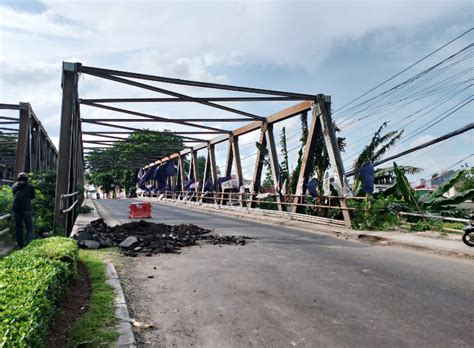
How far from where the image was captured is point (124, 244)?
8.37 m

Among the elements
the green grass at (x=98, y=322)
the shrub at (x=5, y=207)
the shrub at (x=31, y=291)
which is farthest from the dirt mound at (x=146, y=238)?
the shrub at (x=31, y=291)

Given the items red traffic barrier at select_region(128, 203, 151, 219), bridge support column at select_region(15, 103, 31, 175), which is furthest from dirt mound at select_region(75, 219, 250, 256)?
red traffic barrier at select_region(128, 203, 151, 219)

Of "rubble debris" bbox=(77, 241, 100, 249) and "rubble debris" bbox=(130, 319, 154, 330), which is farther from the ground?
"rubble debris" bbox=(77, 241, 100, 249)

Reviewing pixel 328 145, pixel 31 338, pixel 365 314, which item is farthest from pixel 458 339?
pixel 328 145

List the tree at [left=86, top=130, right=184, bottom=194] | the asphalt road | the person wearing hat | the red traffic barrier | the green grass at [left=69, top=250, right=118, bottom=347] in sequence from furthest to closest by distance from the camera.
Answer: the tree at [left=86, top=130, right=184, bottom=194]
the red traffic barrier
the person wearing hat
the asphalt road
the green grass at [left=69, top=250, right=118, bottom=347]

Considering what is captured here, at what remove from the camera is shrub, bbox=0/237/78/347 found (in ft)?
7.92

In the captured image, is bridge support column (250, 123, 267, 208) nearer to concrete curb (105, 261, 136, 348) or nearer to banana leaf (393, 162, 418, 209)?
banana leaf (393, 162, 418, 209)

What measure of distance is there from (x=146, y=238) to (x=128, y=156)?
2966 centimetres

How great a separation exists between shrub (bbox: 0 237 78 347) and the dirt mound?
3019 mm

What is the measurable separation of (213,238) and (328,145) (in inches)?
246

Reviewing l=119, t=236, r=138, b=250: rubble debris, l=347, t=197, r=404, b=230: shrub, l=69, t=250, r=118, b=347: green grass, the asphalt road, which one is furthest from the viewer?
l=347, t=197, r=404, b=230: shrub

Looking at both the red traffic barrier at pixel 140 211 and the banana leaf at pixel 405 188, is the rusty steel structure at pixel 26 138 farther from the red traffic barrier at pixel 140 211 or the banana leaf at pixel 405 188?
the banana leaf at pixel 405 188

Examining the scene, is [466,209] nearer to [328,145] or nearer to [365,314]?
[328,145]

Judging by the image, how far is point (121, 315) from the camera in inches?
159
